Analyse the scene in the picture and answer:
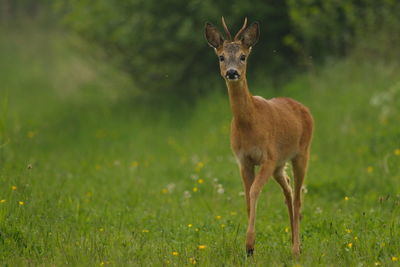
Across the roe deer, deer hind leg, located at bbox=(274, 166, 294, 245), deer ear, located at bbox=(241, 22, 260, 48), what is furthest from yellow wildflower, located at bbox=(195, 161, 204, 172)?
deer ear, located at bbox=(241, 22, 260, 48)

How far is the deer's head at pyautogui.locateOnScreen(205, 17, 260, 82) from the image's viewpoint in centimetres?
600

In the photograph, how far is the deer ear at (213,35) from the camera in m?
6.30

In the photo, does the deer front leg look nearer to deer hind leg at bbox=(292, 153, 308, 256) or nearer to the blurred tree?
deer hind leg at bbox=(292, 153, 308, 256)

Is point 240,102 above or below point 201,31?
below

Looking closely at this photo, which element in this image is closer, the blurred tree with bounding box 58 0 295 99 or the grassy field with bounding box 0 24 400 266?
the grassy field with bounding box 0 24 400 266

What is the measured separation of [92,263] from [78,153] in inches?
267

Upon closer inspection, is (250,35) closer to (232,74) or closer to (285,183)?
(232,74)

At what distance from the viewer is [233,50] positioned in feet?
20.0

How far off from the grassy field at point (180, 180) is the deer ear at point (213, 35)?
1640mm

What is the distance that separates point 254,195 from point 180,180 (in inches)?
166

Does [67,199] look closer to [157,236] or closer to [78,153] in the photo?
[157,236]

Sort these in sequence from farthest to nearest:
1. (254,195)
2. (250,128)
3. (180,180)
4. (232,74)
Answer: (180,180)
(250,128)
(232,74)
(254,195)

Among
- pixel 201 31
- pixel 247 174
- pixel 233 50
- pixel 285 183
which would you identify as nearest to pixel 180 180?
pixel 285 183

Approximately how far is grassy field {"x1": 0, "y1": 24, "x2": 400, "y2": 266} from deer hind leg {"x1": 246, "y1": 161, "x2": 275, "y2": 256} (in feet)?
0.46
